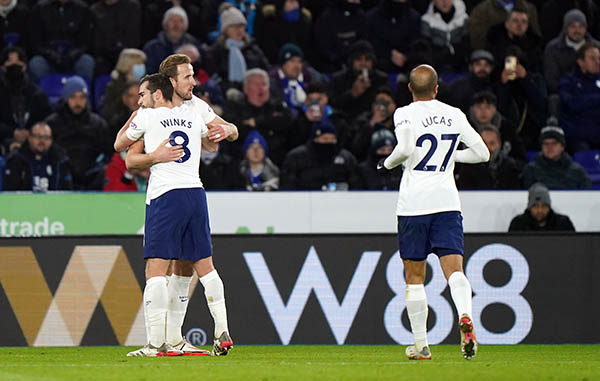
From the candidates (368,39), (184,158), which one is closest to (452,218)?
(184,158)

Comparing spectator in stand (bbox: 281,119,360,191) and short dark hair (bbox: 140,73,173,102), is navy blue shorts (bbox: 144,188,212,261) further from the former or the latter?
spectator in stand (bbox: 281,119,360,191)

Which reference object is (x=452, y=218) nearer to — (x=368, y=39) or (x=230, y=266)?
(x=230, y=266)

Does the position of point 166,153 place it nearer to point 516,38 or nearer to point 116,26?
point 116,26

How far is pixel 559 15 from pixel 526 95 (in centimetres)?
198

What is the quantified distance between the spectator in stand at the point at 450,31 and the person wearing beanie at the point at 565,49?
4.04 ft

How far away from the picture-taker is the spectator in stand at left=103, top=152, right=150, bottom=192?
46.9ft

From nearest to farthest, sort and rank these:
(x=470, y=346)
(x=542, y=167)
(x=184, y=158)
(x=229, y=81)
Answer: (x=470, y=346)
(x=184, y=158)
(x=542, y=167)
(x=229, y=81)

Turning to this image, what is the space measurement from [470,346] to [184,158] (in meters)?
2.61

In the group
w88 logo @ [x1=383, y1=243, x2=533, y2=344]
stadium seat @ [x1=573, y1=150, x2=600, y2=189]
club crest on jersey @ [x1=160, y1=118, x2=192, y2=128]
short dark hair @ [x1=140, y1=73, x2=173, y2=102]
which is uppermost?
short dark hair @ [x1=140, y1=73, x2=173, y2=102]

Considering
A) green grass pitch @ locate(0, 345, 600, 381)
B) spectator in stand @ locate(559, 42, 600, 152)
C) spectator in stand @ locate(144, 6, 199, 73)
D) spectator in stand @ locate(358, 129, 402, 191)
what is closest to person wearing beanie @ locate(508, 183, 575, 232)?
spectator in stand @ locate(358, 129, 402, 191)

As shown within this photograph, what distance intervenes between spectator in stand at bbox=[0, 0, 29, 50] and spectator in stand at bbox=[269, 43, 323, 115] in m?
3.86

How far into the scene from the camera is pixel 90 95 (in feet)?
55.7

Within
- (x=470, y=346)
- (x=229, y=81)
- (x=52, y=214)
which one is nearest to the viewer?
(x=470, y=346)

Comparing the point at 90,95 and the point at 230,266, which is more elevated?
the point at 90,95
